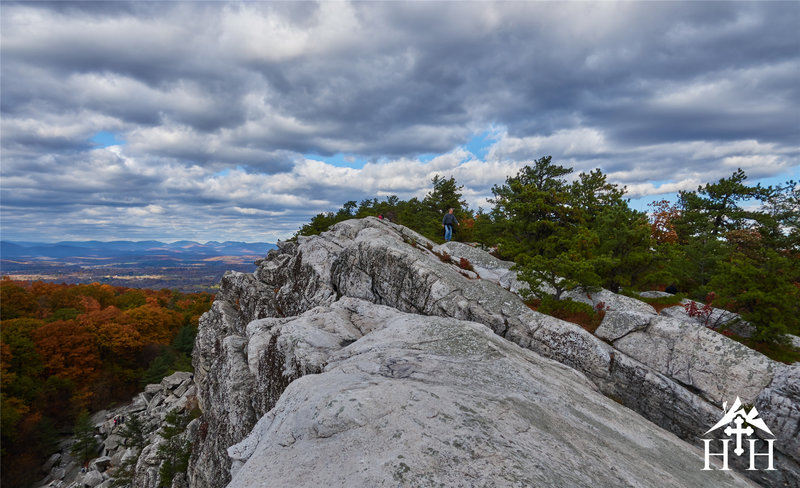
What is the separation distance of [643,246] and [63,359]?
239 feet

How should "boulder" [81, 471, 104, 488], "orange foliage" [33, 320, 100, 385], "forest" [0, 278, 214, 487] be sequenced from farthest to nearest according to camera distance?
"orange foliage" [33, 320, 100, 385], "forest" [0, 278, 214, 487], "boulder" [81, 471, 104, 488]

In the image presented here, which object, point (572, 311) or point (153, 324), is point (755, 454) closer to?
point (572, 311)

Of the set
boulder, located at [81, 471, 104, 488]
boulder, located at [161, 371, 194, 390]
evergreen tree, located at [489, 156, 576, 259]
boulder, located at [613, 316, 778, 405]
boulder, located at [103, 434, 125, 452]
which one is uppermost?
evergreen tree, located at [489, 156, 576, 259]

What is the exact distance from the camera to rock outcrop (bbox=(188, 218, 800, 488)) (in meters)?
5.83

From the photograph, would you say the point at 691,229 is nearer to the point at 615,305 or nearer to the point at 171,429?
the point at 615,305

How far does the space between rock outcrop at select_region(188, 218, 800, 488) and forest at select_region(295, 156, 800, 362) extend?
2.75m

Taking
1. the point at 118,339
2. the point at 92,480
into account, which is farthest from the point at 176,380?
the point at 118,339

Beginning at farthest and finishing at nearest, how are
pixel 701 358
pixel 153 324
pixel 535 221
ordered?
pixel 153 324 → pixel 535 221 → pixel 701 358

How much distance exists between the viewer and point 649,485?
6348mm

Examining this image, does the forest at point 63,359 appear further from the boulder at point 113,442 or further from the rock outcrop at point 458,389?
the rock outcrop at point 458,389

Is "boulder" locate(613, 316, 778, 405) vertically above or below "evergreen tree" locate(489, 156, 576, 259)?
below

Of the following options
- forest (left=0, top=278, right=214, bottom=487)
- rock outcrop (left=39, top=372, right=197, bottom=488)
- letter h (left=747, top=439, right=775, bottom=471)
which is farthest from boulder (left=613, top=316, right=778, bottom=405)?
forest (left=0, top=278, right=214, bottom=487)

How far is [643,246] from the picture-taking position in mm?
22016
